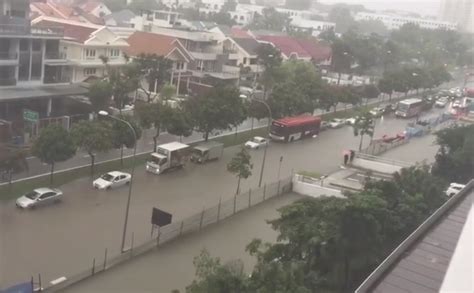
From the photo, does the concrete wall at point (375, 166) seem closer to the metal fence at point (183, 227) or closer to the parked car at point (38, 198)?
the metal fence at point (183, 227)

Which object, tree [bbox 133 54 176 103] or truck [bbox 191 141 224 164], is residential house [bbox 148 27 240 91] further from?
truck [bbox 191 141 224 164]

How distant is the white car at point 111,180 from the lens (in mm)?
3575

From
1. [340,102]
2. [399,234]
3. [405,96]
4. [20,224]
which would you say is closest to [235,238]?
[399,234]

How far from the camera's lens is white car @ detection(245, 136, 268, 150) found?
4883 millimetres

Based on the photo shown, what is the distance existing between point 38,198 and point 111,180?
58 centimetres

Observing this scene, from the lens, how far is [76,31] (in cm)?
571

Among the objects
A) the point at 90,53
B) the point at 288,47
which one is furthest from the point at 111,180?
the point at 288,47

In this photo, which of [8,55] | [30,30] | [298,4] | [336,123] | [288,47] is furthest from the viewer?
[298,4]

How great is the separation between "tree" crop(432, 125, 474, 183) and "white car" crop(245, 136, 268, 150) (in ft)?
4.87

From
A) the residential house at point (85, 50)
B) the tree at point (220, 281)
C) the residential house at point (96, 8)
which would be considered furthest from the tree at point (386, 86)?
the tree at point (220, 281)

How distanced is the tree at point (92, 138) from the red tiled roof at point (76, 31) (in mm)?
1973

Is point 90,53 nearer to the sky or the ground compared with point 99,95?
nearer to the sky

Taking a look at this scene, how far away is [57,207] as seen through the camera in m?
3.19

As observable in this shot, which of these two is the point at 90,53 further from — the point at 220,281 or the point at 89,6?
the point at 220,281
